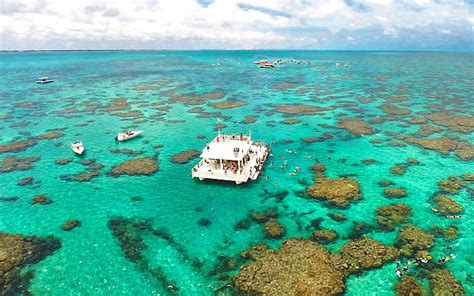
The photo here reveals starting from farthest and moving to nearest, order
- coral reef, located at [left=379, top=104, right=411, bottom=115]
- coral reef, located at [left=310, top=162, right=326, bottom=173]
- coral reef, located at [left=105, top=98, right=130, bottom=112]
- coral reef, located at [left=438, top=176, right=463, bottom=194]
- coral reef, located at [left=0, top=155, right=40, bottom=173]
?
1. coral reef, located at [left=105, top=98, right=130, bottom=112]
2. coral reef, located at [left=379, top=104, right=411, bottom=115]
3. coral reef, located at [left=0, top=155, right=40, bottom=173]
4. coral reef, located at [left=310, top=162, right=326, bottom=173]
5. coral reef, located at [left=438, top=176, right=463, bottom=194]

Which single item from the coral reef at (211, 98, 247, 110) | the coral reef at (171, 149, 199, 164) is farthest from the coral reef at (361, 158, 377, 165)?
the coral reef at (211, 98, 247, 110)

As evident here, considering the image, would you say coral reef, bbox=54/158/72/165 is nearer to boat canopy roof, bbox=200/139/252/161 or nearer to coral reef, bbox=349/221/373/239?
boat canopy roof, bbox=200/139/252/161

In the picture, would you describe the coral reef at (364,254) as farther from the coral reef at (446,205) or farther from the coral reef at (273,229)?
the coral reef at (446,205)

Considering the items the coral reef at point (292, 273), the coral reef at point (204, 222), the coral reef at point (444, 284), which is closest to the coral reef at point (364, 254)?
the coral reef at point (292, 273)

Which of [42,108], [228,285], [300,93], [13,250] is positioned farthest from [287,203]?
[42,108]

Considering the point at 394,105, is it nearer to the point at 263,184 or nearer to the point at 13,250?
the point at 263,184

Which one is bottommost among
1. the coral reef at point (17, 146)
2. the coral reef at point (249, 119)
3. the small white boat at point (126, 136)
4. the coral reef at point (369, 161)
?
the coral reef at point (17, 146)
